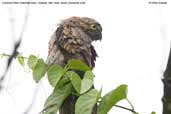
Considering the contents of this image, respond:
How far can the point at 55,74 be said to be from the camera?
2.73ft

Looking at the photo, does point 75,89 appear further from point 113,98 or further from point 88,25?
point 88,25

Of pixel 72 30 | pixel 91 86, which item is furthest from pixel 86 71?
pixel 72 30

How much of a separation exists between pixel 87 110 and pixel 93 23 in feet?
0.89

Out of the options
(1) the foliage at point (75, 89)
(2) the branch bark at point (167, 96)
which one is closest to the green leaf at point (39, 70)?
(1) the foliage at point (75, 89)

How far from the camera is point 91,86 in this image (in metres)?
0.79

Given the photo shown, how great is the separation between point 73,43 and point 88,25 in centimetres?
8

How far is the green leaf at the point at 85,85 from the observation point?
30.7 inches

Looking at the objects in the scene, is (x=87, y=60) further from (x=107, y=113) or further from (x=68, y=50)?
(x=107, y=113)

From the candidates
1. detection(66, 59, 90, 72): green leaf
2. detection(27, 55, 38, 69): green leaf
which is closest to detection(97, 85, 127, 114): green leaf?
detection(66, 59, 90, 72): green leaf

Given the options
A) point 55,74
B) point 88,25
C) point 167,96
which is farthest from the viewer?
point 88,25

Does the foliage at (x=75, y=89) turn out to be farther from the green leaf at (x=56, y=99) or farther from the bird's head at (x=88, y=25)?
the bird's head at (x=88, y=25)

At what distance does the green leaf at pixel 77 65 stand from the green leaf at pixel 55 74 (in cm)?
2

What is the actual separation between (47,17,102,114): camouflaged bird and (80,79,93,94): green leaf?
6cm

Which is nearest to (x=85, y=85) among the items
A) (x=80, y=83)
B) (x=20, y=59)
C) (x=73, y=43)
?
(x=80, y=83)
